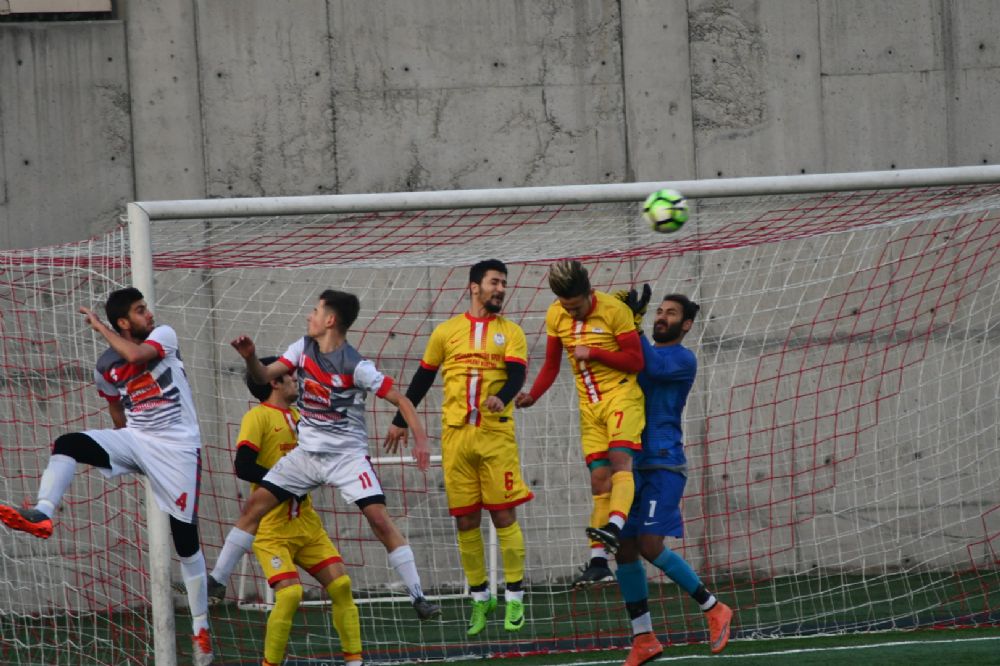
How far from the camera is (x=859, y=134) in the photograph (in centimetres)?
1024

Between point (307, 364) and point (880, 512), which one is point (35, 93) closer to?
point (307, 364)

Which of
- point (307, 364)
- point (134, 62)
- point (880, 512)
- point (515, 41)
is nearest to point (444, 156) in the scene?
point (515, 41)

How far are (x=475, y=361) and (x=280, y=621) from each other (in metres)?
1.73

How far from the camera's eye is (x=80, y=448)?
251 inches

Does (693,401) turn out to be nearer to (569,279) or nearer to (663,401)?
(663,401)

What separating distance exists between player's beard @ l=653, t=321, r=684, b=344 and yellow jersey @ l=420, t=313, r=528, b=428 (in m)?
0.74

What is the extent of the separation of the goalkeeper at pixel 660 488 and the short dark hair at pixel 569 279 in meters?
0.34

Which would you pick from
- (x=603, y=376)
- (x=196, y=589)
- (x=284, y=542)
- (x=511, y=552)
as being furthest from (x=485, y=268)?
(x=196, y=589)

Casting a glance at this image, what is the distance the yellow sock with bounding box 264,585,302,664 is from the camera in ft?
21.2

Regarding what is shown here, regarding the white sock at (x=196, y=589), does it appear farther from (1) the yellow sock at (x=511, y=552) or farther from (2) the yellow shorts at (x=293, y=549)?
(1) the yellow sock at (x=511, y=552)

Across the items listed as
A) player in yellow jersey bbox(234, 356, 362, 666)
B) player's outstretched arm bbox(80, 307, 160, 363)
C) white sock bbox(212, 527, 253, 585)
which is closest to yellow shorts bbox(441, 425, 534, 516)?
player in yellow jersey bbox(234, 356, 362, 666)

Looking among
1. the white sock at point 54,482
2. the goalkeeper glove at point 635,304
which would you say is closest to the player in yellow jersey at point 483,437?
the goalkeeper glove at point 635,304

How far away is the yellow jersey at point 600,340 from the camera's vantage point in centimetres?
677

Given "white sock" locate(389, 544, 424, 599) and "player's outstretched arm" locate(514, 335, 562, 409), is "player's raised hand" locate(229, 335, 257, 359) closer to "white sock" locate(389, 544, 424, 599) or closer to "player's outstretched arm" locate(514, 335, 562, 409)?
"white sock" locate(389, 544, 424, 599)
